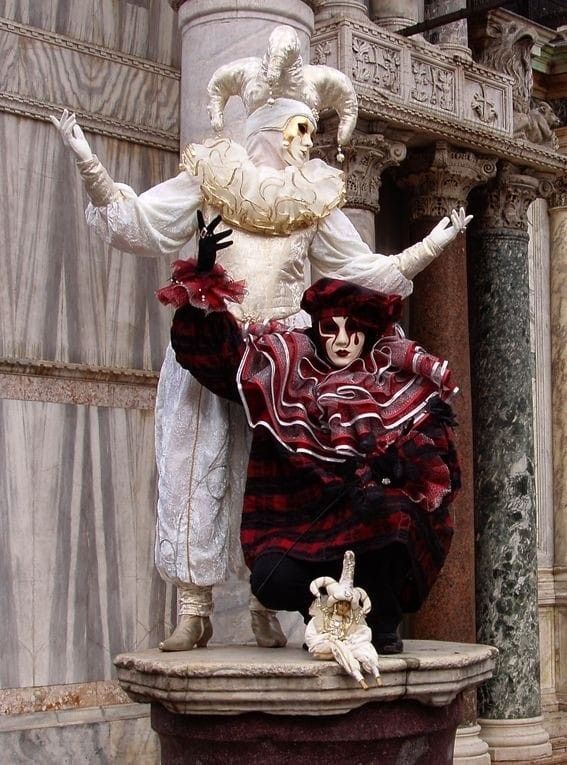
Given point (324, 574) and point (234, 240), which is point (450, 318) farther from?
point (324, 574)

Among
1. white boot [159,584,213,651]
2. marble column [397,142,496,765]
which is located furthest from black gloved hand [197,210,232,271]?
marble column [397,142,496,765]

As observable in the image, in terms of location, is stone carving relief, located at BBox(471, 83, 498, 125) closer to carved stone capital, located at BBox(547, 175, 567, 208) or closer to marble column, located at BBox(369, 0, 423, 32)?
marble column, located at BBox(369, 0, 423, 32)

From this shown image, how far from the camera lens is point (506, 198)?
8789 millimetres

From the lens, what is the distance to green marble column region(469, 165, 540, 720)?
8578mm

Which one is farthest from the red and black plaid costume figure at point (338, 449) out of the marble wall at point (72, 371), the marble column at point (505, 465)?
the marble column at point (505, 465)

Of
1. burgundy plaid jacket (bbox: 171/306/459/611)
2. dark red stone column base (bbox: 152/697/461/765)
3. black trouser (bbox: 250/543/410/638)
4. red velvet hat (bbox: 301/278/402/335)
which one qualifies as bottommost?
dark red stone column base (bbox: 152/697/461/765)

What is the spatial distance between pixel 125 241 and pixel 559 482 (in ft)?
16.8

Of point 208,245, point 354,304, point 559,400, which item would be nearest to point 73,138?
point 208,245

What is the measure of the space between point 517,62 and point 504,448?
2.15m

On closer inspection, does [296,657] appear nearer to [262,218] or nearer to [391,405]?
[391,405]

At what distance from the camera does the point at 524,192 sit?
884 centimetres

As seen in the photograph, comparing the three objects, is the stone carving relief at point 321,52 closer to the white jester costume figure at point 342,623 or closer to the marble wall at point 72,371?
the marble wall at point 72,371

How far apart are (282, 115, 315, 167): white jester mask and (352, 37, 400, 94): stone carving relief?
237 cm

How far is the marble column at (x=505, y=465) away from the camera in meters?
8.56
